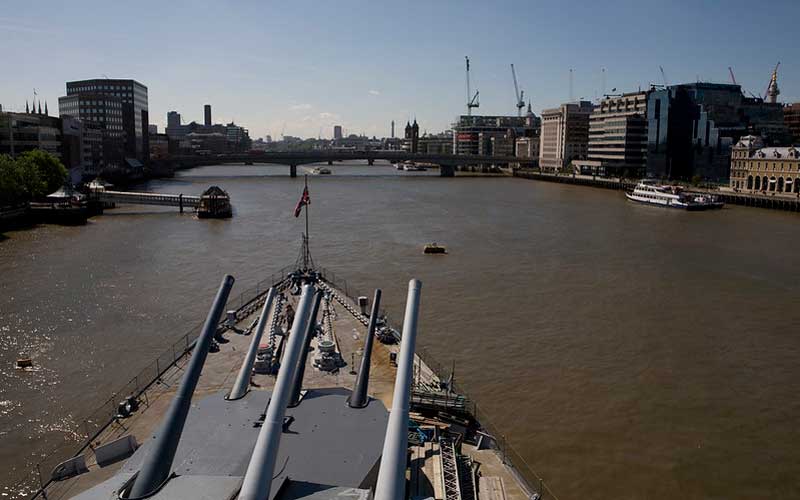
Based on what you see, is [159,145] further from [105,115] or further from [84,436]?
[84,436]

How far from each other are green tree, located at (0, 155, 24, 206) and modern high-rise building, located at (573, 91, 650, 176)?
73548 mm

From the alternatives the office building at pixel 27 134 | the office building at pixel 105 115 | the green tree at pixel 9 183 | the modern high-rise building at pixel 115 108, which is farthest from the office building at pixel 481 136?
the green tree at pixel 9 183

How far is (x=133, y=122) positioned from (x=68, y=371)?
103 metres

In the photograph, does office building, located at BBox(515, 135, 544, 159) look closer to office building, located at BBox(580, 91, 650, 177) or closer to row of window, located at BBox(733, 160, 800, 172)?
office building, located at BBox(580, 91, 650, 177)

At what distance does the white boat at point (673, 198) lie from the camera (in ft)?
205

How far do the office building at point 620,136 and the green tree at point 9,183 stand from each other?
7372cm

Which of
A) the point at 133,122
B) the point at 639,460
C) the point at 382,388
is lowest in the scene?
the point at 639,460

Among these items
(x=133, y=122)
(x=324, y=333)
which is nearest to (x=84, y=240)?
(x=324, y=333)

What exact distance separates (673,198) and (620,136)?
3501cm

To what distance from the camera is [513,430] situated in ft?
48.2

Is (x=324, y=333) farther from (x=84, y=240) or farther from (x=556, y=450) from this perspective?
(x=84, y=240)

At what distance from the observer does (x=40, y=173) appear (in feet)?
177

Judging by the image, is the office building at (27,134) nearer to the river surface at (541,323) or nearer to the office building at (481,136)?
the river surface at (541,323)

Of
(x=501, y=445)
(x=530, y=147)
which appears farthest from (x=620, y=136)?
(x=501, y=445)
